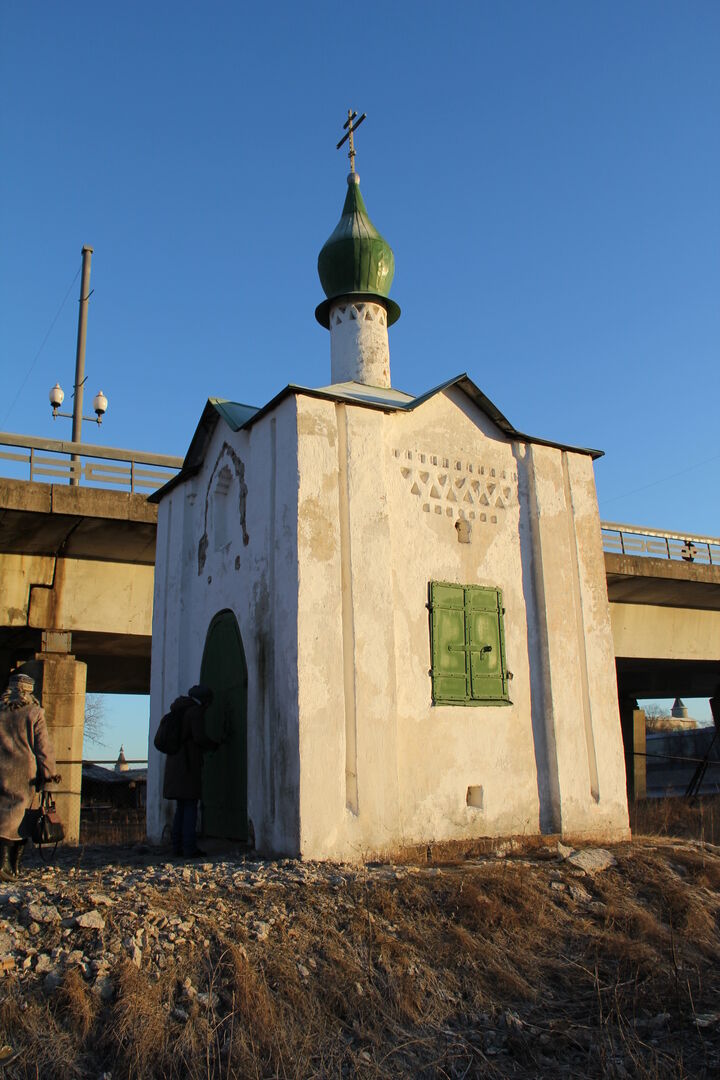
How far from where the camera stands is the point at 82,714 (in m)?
16.2

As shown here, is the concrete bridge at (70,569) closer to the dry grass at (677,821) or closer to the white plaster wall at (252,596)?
the white plaster wall at (252,596)

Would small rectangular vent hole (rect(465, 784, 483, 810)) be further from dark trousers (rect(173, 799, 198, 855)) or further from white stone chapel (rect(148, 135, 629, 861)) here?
dark trousers (rect(173, 799, 198, 855))

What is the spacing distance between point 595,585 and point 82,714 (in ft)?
31.3

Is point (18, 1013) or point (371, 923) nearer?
point (18, 1013)

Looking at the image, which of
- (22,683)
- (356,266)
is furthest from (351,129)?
(22,683)

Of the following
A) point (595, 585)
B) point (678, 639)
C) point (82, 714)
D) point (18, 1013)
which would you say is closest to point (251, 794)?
point (18, 1013)

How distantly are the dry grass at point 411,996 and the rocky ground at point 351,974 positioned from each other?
1 cm

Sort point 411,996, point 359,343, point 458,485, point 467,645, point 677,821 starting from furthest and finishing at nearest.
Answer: point 677,821 → point 359,343 → point 458,485 → point 467,645 → point 411,996

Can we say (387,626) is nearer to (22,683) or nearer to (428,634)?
(428,634)

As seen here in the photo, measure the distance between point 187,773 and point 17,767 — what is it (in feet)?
6.60

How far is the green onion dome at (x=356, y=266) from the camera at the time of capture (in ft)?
43.1

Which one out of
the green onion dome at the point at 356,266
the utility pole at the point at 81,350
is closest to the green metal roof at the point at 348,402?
the green onion dome at the point at 356,266

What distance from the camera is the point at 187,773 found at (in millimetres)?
9508

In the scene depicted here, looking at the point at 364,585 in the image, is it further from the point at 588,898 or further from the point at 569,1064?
the point at 569,1064
